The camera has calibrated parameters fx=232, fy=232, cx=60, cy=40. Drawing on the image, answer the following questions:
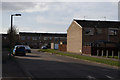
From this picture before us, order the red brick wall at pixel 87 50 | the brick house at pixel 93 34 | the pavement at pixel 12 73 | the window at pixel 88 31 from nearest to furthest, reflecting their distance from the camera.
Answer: the pavement at pixel 12 73 → the red brick wall at pixel 87 50 → the brick house at pixel 93 34 → the window at pixel 88 31

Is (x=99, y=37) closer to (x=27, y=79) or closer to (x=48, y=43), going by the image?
(x=27, y=79)

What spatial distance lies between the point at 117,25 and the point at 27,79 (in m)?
41.0

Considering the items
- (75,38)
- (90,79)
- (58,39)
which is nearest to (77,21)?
(75,38)

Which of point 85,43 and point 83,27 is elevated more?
point 83,27

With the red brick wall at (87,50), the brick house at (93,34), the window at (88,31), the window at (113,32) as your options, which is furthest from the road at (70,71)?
the window at (113,32)

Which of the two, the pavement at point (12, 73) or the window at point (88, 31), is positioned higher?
the window at point (88, 31)

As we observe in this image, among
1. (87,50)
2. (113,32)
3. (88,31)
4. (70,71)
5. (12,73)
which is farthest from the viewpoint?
(113,32)

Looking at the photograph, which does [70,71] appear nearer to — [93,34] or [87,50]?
[87,50]

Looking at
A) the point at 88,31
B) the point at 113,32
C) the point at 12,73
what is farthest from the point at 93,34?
the point at 12,73

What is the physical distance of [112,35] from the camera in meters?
47.8

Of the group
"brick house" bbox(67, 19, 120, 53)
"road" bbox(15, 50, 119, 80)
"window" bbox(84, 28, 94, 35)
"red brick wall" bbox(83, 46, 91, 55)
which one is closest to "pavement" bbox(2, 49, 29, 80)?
"road" bbox(15, 50, 119, 80)

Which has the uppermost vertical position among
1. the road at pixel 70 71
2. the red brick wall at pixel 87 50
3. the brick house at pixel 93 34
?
the brick house at pixel 93 34

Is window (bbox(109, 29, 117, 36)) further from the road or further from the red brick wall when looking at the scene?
the road

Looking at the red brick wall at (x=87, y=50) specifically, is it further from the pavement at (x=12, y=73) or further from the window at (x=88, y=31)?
the pavement at (x=12, y=73)
